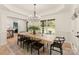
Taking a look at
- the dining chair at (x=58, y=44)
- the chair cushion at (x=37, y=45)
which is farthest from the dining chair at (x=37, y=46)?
the dining chair at (x=58, y=44)

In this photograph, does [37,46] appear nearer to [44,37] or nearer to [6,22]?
[44,37]

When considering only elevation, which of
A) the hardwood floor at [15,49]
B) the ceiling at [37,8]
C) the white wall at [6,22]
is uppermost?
the ceiling at [37,8]

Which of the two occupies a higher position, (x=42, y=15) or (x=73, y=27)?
(x=42, y=15)

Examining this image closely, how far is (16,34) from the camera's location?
→ 5.35 ft

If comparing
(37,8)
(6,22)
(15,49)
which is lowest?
(15,49)

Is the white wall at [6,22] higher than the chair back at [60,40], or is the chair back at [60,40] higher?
the white wall at [6,22]

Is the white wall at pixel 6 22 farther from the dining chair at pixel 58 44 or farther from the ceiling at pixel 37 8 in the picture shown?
the dining chair at pixel 58 44

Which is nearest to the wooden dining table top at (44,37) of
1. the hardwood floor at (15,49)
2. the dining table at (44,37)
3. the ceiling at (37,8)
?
the dining table at (44,37)

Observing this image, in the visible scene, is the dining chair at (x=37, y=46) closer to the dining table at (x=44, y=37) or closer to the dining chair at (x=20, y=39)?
the dining table at (x=44, y=37)

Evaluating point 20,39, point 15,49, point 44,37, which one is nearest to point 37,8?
point 44,37
